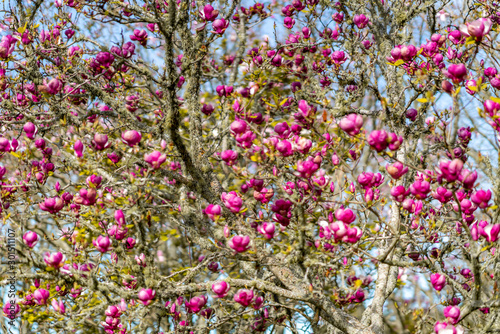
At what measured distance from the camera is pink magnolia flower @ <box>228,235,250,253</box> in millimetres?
2199

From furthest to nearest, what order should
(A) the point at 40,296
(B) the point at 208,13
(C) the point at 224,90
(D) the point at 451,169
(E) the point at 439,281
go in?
1. (C) the point at 224,90
2. (B) the point at 208,13
3. (A) the point at 40,296
4. (E) the point at 439,281
5. (D) the point at 451,169

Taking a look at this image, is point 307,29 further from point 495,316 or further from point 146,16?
point 495,316

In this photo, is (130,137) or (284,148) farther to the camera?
(130,137)

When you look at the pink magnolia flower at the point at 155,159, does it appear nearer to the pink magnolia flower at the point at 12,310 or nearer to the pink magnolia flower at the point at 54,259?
the pink magnolia flower at the point at 54,259

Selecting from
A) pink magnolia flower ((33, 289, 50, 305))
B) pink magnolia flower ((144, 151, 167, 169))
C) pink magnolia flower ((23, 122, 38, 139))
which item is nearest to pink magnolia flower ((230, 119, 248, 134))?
pink magnolia flower ((144, 151, 167, 169))

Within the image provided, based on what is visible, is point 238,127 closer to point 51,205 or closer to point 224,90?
point 51,205

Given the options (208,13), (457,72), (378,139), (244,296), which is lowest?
(244,296)

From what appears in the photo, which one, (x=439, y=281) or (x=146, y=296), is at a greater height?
(x=439, y=281)

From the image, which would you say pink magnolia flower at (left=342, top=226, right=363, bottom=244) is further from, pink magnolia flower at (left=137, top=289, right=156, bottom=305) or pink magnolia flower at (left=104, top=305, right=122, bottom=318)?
pink magnolia flower at (left=104, top=305, right=122, bottom=318)

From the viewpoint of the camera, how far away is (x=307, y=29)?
4.27m

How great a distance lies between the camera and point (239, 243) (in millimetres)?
2209

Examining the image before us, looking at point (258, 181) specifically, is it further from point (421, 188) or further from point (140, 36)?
point (140, 36)

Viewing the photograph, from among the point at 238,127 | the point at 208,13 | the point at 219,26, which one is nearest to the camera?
the point at 238,127

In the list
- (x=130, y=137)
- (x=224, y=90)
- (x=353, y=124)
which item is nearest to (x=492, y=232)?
(x=353, y=124)
